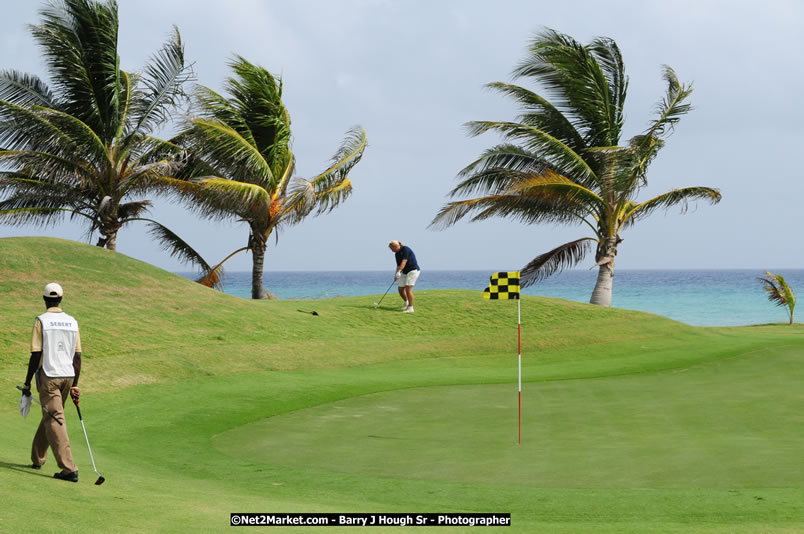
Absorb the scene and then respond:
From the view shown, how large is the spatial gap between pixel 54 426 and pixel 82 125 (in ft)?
69.8

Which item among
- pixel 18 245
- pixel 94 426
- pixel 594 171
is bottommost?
pixel 94 426

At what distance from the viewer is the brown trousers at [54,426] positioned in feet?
25.0

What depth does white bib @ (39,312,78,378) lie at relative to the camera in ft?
25.1

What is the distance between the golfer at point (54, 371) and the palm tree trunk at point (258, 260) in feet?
77.4

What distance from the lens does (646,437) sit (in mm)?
9898

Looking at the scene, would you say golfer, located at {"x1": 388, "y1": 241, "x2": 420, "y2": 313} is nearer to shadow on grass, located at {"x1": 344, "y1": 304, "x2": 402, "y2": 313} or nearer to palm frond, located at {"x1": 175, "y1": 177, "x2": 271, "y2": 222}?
shadow on grass, located at {"x1": 344, "y1": 304, "x2": 402, "y2": 313}

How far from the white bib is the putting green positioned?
2.60 metres

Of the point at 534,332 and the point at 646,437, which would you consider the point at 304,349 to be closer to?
the point at 534,332

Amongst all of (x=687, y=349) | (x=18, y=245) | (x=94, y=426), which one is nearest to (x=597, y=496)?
(x=94, y=426)

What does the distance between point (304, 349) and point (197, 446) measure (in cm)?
988

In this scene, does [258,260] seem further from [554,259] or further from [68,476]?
[68,476]

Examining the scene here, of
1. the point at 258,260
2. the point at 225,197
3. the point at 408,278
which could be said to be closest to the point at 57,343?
the point at 408,278

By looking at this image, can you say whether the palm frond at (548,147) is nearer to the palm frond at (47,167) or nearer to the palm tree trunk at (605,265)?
the palm tree trunk at (605,265)

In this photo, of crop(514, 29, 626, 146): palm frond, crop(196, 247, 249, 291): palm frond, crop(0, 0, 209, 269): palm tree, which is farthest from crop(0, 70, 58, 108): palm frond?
crop(514, 29, 626, 146): palm frond
